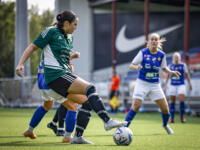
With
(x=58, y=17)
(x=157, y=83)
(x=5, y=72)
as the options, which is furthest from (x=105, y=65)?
(x=58, y=17)

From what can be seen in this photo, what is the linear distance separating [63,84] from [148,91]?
118 inches

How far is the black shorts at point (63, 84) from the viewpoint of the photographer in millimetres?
5363

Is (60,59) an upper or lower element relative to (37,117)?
upper

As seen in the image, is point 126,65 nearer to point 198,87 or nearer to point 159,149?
point 198,87

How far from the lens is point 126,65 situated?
24953 mm

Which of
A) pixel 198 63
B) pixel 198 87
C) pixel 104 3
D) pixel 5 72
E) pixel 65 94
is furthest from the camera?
pixel 5 72

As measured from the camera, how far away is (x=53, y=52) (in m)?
5.50

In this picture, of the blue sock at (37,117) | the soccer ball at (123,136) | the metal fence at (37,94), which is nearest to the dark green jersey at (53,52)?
the soccer ball at (123,136)

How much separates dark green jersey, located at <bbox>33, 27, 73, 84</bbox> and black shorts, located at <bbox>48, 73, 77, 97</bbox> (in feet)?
0.16

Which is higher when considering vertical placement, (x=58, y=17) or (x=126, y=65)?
(x=58, y=17)

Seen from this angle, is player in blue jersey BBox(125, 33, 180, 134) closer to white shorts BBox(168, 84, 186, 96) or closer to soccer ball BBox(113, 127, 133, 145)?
soccer ball BBox(113, 127, 133, 145)

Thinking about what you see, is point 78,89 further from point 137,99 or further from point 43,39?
point 137,99

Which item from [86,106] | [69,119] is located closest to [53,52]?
[86,106]

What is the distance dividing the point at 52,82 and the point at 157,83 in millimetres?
3172
